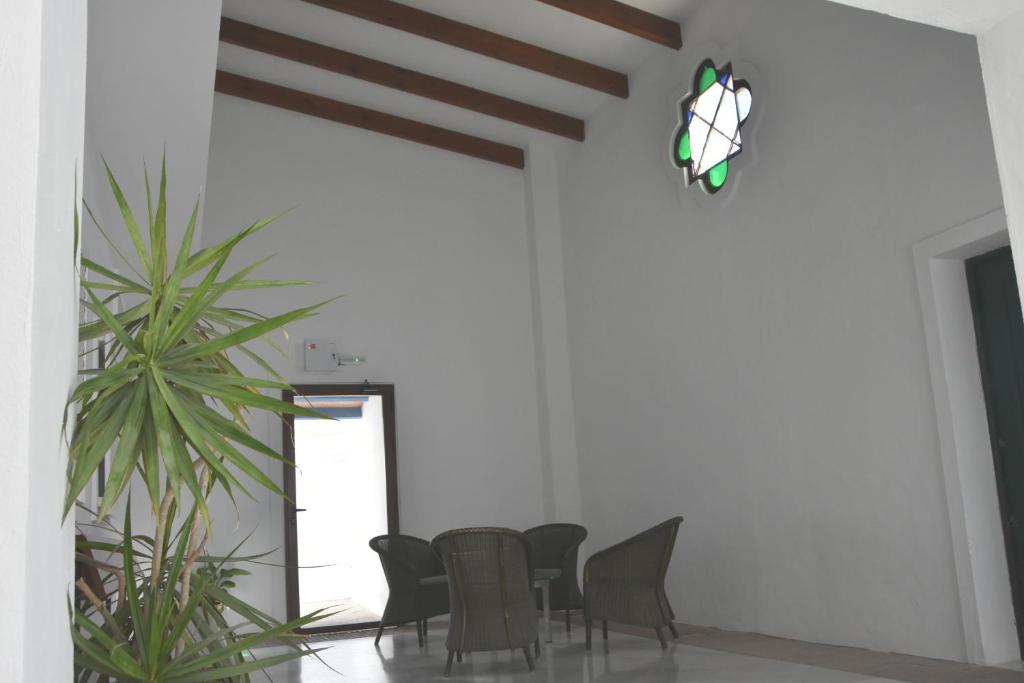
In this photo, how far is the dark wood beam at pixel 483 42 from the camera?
7168 millimetres

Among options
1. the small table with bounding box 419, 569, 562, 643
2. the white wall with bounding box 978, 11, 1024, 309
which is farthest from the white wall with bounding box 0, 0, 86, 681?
the small table with bounding box 419, 569, 562, 643

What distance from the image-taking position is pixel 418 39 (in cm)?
782

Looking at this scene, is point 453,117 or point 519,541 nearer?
point 519,541

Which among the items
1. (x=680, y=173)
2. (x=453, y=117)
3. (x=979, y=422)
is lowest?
(x=979, y=422)

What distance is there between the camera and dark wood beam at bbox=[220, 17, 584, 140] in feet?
25.1

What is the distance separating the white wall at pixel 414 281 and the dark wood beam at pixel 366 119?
0.44 ft

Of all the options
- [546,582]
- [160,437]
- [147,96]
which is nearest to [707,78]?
[546,582]

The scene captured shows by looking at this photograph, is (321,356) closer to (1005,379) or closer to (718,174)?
(718,174)

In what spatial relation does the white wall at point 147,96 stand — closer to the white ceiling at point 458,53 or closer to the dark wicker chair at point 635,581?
the white ceiling at point 458,53

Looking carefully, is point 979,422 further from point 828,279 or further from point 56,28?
point 56,28

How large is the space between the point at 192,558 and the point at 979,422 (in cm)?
429

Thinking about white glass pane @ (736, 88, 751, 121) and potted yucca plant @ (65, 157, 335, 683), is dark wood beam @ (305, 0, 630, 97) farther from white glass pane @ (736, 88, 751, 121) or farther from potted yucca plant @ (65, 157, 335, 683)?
potted yucca plant @ (65, 157, 335, 683)

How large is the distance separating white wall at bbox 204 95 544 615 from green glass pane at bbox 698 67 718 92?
111 inches

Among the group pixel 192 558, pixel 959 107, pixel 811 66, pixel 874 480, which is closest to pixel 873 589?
pixel 874 480
